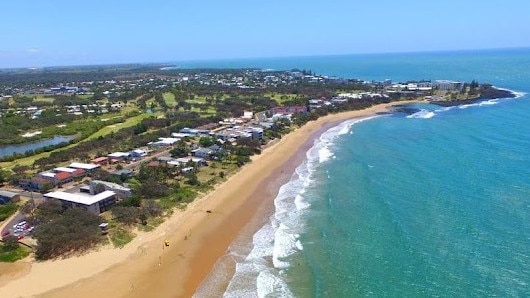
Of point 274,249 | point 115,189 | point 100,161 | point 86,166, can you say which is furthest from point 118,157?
point 274,249

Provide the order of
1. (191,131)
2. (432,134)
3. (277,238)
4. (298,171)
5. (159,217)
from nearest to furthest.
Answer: (277,238) < (159,217) < (298,171) < (432,134) < (191,131)

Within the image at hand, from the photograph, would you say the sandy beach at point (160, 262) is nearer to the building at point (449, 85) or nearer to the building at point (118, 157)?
the building at point (118, 157)

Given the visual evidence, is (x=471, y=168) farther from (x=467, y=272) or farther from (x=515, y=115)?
(x=515, y=115)

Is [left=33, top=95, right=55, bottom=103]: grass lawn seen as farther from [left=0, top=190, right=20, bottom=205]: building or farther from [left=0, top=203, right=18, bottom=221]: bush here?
[left=0, top=203, right=18, bottom=221]: bush

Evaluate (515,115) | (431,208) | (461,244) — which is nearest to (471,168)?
(431,208)

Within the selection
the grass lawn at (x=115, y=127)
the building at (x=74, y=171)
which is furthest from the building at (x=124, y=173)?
the grass lawn at (x=115, y=127)
